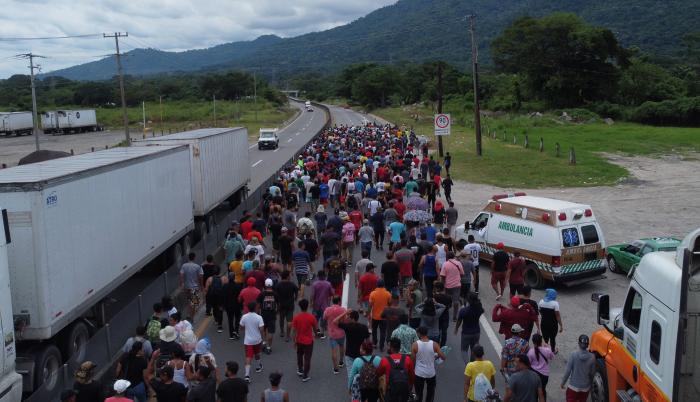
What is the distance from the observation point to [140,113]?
115 m

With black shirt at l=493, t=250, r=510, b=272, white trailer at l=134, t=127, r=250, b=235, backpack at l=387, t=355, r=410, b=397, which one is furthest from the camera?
white trailer at l=134, t=127, r=250, b=235

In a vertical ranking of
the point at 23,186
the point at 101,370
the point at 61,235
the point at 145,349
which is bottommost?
the point at 101,370

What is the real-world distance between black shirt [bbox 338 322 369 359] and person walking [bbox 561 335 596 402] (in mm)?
2941

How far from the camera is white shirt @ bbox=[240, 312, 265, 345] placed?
426 inches

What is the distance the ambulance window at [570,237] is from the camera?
15641 mm

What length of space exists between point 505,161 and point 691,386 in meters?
35.0

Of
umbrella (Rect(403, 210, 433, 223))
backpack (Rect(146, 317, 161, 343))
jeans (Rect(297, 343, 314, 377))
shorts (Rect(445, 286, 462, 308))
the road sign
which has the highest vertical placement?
the road sign

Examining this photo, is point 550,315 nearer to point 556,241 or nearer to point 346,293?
point 556,241

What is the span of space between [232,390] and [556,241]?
9.84 metres

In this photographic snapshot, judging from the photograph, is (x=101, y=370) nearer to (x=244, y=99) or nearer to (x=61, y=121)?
(x=61, y=121)

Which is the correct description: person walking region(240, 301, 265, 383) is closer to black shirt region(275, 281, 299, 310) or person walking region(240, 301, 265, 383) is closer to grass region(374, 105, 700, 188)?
black shirt region(275, 281, 299, 310)

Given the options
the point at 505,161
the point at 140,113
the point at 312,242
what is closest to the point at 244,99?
the point at 140,113

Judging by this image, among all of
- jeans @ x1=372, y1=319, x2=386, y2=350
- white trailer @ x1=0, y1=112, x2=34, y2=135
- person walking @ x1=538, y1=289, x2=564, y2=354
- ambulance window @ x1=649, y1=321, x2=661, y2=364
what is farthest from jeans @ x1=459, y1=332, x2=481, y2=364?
white trailer @ x1=0, y1=112, x2=34, y2=135

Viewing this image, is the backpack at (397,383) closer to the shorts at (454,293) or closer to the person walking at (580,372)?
the person walking at (580,372)
